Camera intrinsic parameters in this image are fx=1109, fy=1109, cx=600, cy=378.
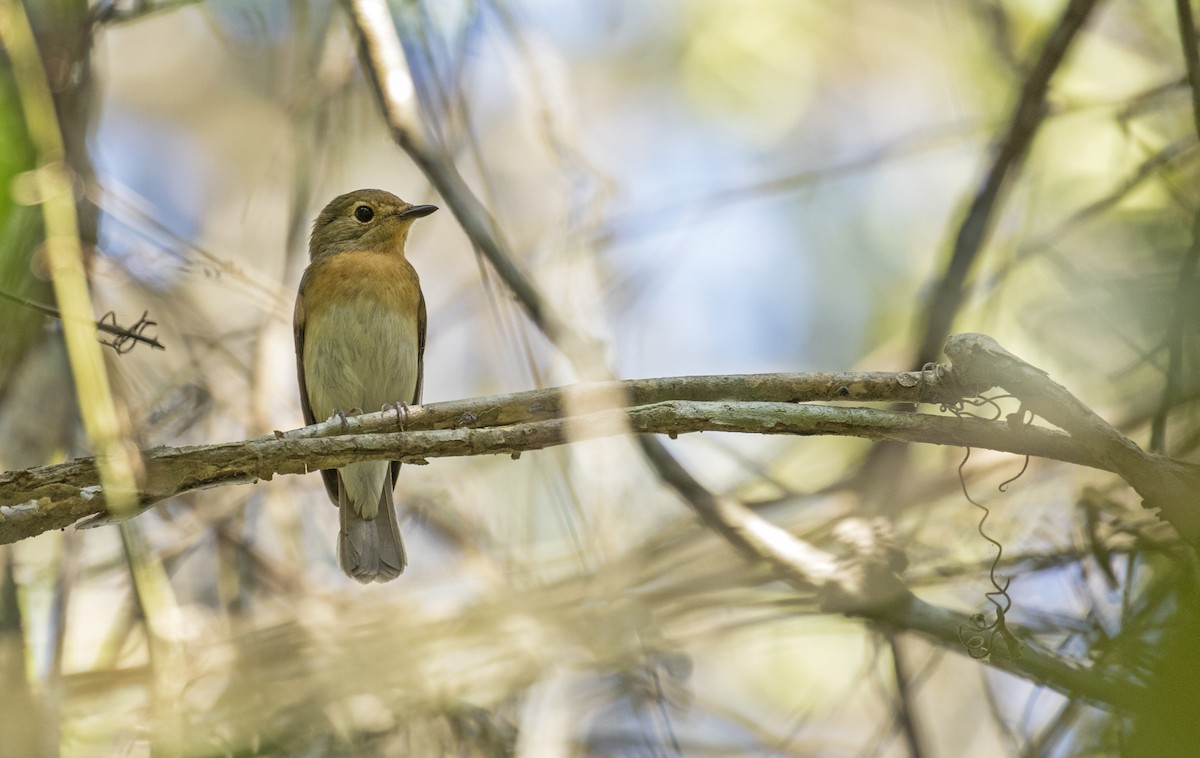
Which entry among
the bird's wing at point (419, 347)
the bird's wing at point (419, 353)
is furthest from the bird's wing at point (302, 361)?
the bird's wing at point (419, 347)

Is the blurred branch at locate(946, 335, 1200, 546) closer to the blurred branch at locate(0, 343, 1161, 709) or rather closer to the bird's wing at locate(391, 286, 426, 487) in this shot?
the blurred branch at locate(0, 343, 1161, 709)

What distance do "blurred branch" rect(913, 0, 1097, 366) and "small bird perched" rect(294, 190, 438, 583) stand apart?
265 centimetres

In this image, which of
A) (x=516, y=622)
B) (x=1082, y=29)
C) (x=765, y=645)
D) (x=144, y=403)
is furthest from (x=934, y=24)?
(x=144, y=403)

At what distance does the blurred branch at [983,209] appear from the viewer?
5180 millimetres

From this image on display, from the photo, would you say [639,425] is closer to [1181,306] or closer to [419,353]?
[1181,306]

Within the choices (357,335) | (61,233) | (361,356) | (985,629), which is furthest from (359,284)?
(985,629)

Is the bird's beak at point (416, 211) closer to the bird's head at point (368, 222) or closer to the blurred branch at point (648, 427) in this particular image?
the bird's head at point (368, 222)

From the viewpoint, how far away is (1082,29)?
509 centimetres

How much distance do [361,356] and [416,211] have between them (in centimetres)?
88

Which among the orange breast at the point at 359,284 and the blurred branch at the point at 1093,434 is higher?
the orange breast at the point at 359,284

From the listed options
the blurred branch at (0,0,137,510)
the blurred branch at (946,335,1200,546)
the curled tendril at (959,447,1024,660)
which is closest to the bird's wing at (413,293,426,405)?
the blurred branch at (0,0,137,510)

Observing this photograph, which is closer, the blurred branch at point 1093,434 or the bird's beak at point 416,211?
the blurred branch at point 1093,434

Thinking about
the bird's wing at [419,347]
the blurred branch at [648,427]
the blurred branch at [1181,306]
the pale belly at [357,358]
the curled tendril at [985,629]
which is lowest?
the curled tendril at [985,629]

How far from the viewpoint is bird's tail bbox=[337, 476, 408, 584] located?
5.45 m
